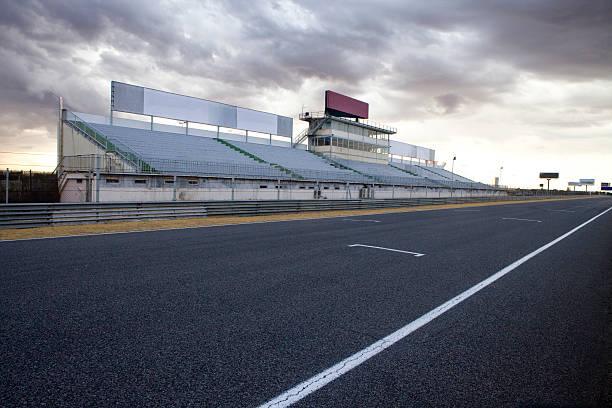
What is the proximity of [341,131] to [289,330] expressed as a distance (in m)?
49.2

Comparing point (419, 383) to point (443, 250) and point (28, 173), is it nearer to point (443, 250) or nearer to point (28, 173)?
point (443, 250)

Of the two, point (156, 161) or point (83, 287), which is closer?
point (83, 287)

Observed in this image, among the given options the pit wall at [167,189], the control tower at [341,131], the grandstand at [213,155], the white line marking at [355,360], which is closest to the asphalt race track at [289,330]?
the white line marking at [355,360]

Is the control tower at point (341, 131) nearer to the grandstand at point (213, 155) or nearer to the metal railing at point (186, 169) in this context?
the grandstand at point (213, 155)

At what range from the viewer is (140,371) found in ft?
9.11

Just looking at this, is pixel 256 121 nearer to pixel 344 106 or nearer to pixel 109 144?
pixel 344 106

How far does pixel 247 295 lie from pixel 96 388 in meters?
2.28

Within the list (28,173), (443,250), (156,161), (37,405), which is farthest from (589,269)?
(156,161)

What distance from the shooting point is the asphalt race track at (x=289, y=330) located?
2.59 metres

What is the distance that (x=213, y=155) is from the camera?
31594 millimetres

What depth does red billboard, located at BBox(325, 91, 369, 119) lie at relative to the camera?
49.7 m

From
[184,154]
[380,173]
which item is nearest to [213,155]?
[184,154]

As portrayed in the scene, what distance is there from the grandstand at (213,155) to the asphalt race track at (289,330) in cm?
879

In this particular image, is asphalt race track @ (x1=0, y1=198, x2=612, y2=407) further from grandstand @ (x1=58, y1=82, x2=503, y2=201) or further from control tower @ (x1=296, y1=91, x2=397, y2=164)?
control tower @ (x1=296, y1=91, x2=397, y2=164)
